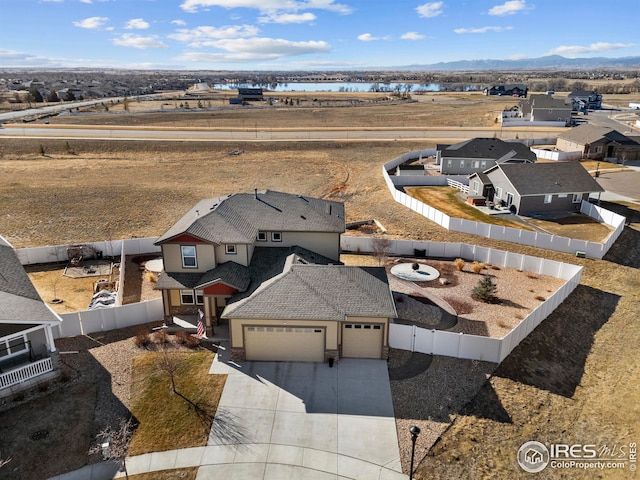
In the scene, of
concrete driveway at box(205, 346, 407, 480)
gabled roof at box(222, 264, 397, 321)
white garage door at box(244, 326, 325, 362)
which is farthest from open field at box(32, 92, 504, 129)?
concrete driveway at box(205, 346, 407, 480)

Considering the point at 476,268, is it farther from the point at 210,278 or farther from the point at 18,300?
the point at 18,300

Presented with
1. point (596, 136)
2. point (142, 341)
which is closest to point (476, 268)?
point (142, 341)

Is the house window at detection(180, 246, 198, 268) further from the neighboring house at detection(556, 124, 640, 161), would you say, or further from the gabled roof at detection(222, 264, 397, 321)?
the neighboring house at detection(556, 124, 640, 161)

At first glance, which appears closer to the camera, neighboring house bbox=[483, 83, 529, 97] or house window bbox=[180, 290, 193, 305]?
house window bbox=[180, 290, 193, 305]

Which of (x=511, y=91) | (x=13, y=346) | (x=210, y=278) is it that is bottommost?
(x=13, y=346)

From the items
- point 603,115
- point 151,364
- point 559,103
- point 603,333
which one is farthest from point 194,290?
point 603,115

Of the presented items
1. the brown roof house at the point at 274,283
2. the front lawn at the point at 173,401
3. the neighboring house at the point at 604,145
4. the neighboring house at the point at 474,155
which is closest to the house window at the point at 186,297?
the brown roof house at the point at 274,283
